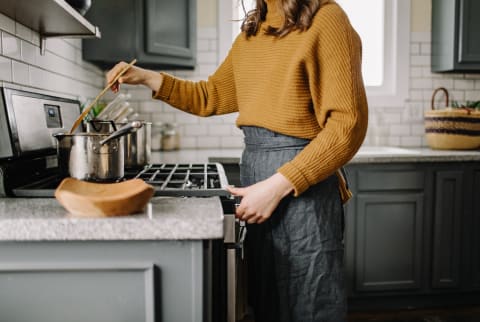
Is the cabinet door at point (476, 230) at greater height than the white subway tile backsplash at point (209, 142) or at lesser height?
lesser

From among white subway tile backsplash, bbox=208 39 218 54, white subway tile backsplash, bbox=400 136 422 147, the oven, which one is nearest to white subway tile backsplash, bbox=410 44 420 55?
white subway tile backsplash, bbox=400 136 422 147

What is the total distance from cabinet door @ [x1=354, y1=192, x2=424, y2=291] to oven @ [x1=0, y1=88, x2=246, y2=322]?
4.51 feet

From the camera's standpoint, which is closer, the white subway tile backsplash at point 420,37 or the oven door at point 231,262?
the oven door at point 231,262

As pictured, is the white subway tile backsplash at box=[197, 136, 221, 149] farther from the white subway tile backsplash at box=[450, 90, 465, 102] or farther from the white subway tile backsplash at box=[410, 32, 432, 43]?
the white subway tile backsplash at box=[450, 90, 465, 102]

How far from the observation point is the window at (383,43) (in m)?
3.45

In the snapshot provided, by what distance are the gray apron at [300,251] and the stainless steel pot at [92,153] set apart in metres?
0.41

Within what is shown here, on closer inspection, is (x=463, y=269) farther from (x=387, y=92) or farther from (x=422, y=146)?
(x=387, y=92)

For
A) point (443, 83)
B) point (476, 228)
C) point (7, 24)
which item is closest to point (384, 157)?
point (476, 228)

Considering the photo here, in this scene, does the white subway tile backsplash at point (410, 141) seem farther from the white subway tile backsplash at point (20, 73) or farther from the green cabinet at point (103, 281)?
the green cabinet at point (103, 281)

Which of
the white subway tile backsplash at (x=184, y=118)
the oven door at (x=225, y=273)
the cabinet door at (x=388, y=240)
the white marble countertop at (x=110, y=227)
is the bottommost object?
the cabinet door at (x=388, y=240)

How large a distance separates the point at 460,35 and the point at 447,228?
1236 millimetres

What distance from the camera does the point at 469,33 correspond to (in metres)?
3.18

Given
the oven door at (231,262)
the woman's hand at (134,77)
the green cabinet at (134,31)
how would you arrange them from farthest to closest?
the green cabinet at (134,31)
the woman's hand at (134,77)
the oven door at (231,262)

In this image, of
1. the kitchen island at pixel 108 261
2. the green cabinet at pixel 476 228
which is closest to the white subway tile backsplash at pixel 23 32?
the kitchen island at pixel 108 261
